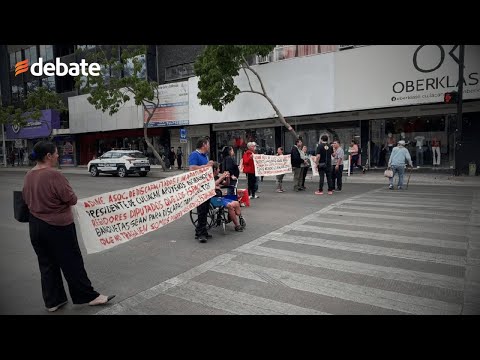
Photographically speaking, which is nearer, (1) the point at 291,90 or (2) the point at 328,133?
(1) the point at 291,90

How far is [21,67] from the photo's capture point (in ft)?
141

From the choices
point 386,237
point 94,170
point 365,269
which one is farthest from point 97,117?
point 365,269

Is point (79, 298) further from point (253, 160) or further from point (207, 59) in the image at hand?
point (207, 59)

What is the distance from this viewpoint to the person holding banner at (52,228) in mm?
3873

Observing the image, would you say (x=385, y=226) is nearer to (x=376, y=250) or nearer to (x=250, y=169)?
(x=376, y=250)

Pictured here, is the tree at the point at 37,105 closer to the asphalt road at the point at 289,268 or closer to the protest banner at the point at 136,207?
the asphalt road at the point at 289,268

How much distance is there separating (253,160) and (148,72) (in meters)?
20.4

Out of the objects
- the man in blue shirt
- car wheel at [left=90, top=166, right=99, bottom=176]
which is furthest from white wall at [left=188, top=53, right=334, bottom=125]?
the man in blue shirt

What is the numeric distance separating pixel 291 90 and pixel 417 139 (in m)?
7.48

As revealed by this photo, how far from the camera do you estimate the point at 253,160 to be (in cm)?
1235

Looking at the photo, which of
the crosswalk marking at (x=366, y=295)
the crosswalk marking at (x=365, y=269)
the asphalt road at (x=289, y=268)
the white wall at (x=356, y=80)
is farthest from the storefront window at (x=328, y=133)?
the crosswalk marking at (x=366, y=295)

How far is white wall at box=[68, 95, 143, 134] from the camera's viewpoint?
29822 mm

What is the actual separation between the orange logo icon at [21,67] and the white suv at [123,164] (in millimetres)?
27096
